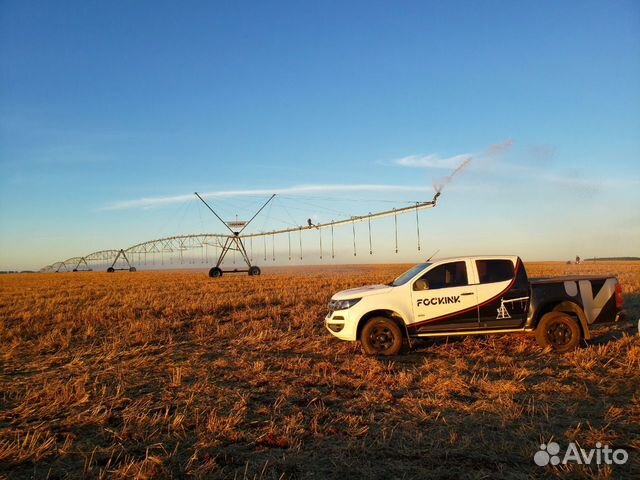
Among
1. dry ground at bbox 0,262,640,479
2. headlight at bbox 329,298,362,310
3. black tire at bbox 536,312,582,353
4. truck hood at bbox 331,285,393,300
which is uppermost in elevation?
truck hood at bbox 331,285,393,300

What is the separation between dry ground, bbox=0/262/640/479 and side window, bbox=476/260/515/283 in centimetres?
162

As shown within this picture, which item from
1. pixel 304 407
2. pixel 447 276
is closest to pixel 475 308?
pixel 447 276

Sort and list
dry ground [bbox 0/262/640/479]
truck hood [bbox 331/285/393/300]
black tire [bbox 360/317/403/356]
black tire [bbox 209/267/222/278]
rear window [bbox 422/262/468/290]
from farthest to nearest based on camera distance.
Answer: black tire [bbox 209/267/222/278], rear window [bbox 422/262/468/290], truck hood [bbox 331/285/393/300], black tire [bbox 360/317/403/356], dry ground [bbox 0/262/640/479]

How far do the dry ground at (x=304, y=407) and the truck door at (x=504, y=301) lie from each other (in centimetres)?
71

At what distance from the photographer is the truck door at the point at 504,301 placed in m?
9.95

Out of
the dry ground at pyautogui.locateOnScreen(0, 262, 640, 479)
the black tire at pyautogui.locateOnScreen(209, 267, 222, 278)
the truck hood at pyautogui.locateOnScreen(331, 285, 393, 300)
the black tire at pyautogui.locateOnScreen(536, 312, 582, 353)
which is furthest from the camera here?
the black tire at pyautogui.locateOnScreen(209, 267, 222, 278)

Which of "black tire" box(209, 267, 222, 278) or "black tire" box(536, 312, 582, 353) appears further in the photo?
"black tire" box(209, 267, 222, 278)

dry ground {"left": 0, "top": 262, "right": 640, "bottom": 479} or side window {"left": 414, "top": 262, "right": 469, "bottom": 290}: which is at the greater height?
side window {"left": 414, "top": 262, "right": 469, "bottom": 290}

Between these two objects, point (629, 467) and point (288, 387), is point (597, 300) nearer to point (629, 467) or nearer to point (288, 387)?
point (629, 467)

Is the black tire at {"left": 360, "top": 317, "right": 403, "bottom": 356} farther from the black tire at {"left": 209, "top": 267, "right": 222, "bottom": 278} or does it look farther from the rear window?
the black tire at {"left": 209, "top": 267, "right": 222, "bottom": 278}

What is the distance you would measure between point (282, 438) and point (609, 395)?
4.89 m

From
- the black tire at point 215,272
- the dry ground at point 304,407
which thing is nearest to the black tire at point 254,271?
the black tire at point 215,272

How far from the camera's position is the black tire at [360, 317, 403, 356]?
9.93 meters

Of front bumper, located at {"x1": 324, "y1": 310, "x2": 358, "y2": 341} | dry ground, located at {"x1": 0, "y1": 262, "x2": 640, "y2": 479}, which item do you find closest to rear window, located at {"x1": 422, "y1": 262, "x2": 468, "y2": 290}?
dry ground, located at {"x1": 0, "y1": 262, "x2": 640, "y2": 479}
